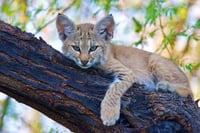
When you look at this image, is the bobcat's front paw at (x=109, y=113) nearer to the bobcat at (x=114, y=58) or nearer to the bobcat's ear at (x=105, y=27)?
the bobcat at (x=114, y=58)

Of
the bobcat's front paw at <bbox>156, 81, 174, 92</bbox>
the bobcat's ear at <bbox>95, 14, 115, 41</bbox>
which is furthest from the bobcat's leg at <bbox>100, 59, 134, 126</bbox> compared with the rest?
the bobcat's ear at <bbox>95, 14, 115, 41</bbox>

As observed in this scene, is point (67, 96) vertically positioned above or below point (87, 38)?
below

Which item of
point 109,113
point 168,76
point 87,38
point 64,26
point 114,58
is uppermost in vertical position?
point 64,26

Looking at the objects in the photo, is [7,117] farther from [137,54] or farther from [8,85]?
[8,85]

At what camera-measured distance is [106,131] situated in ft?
11.2

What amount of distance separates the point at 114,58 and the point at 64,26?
44cm

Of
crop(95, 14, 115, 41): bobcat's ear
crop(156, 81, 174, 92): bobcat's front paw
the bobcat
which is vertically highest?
crop(95, 14, 115, 41): bobcat's ear

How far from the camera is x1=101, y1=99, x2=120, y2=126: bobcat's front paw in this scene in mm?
3371

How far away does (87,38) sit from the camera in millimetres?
4059

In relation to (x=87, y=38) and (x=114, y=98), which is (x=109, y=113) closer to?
(x=114, y=98)

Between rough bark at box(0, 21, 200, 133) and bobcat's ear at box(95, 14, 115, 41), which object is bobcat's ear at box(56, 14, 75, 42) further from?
rough bark at box(0, 21, 200, 133)

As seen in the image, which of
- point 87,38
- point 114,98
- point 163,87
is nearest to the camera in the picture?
point 114,98

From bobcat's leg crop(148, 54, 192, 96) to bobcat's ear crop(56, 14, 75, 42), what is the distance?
0.66m

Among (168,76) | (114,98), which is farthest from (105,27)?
(114,98)
